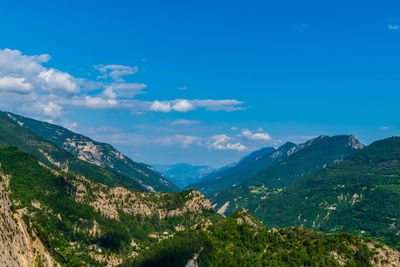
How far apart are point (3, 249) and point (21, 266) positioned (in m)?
11.3

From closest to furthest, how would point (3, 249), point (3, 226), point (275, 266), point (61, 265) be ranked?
point (3, 249) < point (3, 226) < point (61, 265) < point (275, 266)

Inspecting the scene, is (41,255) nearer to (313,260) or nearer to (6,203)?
(6,203)

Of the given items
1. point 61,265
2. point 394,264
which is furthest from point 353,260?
point 61,265

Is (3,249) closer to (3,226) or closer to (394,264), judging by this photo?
(3,226)

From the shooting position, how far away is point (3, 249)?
11162cm

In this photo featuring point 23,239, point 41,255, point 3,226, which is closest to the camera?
point 3,226

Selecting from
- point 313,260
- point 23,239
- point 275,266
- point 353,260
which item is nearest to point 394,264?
point 353,260

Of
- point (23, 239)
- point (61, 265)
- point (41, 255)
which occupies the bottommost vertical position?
point (61, 265)

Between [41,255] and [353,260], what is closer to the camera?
[41,255]

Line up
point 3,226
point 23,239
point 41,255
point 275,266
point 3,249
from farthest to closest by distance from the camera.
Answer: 1. point 275,266
2. point 41,255
3. point 23,239
4. point 3,226
5. point 3,249

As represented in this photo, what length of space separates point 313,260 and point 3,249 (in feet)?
552

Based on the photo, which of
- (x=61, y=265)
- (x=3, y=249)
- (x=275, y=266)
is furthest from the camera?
(x=275, y=266)

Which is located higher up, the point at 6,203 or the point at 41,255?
the point at 6,203

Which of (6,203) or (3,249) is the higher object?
(6,203)
